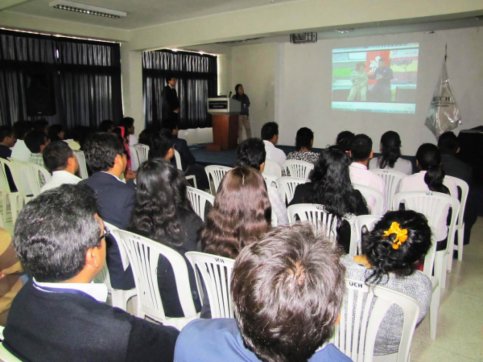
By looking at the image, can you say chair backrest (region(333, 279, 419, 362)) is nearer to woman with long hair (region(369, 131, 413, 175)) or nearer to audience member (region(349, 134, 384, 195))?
audience member (region(349, 134, 384, 195))

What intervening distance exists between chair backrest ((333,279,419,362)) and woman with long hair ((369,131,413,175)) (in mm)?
2557

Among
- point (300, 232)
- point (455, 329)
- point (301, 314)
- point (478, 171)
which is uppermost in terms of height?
point (300, 232)

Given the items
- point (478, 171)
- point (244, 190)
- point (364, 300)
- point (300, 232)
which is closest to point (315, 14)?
point (478, 171)

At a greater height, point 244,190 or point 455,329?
point 244,190

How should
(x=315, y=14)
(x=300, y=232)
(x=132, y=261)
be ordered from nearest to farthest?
(x=300, y=232) → (x=132, y=261) → (x=315, y=14)

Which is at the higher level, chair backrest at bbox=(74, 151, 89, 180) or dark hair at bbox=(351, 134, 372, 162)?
dark hair at bbox=(351, 134, 372, 162)

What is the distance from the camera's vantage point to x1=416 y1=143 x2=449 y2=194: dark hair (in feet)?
9.12

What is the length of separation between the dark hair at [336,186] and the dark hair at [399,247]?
2.12ft

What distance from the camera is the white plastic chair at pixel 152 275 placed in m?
1.67

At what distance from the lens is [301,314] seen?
29.1 inches

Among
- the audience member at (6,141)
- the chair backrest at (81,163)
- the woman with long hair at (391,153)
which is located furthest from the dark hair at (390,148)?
the audience member at (6,141)

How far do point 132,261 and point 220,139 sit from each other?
7332 millimetres

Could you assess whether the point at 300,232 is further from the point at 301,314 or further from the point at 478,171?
the point at 478,171

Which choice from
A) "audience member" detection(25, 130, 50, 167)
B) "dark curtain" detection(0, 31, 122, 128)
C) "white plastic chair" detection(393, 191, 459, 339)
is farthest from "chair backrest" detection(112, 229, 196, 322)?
"dark curtain" detection(0, 31, 122, 128)
